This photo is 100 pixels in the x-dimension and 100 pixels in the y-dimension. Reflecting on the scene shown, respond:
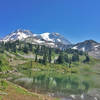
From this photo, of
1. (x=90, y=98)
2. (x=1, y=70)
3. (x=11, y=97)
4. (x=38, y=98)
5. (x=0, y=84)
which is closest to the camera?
(x=11, y=97)

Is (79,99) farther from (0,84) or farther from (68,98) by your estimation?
(0,84)

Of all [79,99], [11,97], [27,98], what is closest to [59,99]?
[79,99]

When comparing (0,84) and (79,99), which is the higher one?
(0,84)

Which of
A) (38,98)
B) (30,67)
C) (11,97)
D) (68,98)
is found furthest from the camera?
(30,67)

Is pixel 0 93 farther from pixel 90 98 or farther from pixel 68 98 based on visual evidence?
pixel 90 98

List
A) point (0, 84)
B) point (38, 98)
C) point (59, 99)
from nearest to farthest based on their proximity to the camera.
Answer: point (38, 98), point (0, 84), point (59, 99)

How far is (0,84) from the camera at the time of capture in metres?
44.6

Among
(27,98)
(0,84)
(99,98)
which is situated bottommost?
(99,98)

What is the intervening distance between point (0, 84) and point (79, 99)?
26.5m

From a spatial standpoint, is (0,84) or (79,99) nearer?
(0,84)

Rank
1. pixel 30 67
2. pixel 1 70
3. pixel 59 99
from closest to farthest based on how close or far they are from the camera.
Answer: pixel 59 99 → pixel 1 70 → pixel 30 67

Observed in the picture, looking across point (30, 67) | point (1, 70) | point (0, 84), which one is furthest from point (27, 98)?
point (30, 67)

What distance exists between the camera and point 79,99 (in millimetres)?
51969

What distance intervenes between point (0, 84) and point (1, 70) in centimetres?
8855
